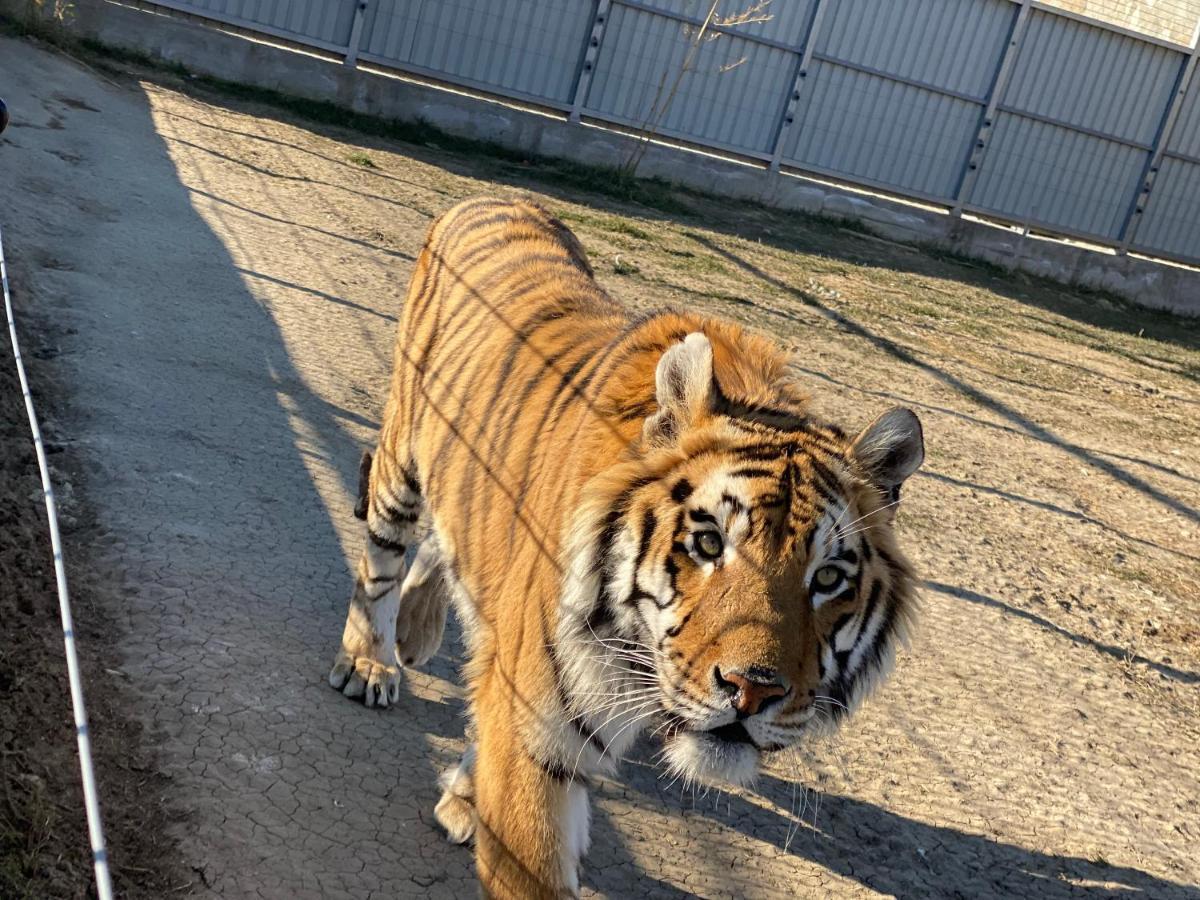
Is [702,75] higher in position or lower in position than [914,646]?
higher

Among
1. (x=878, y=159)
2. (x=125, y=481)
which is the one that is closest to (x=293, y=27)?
(x=878, y=159)

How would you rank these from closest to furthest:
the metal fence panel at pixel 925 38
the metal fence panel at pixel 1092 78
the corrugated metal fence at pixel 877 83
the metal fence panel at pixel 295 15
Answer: the metal fence panel at pixel 295 15, the corrugated metal fence at pixel 877 83, the metal fence panel at pixel 925 38, the metal fence panel at pixel 1092 78

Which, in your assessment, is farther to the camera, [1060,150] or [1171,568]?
[1060,150]

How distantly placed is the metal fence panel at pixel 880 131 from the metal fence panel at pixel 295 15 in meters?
5.25

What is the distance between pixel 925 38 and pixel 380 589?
13.0 meters

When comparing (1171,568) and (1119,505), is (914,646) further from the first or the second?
(1119,505)

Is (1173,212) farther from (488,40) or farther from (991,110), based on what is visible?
(488,40)

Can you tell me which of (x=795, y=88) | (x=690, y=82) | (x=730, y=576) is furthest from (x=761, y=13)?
(x=730, y=576)

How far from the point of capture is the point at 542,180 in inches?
469

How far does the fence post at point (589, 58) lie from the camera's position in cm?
1341

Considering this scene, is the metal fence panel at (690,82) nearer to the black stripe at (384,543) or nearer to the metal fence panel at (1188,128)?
the metal fence panel at (1188,128)

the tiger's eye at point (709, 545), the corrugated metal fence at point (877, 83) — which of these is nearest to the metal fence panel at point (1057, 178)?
the corrugated metal fence at point (877, 83)

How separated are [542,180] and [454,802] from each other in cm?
969

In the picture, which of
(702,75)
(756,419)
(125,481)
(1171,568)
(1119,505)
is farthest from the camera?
(702,75)
